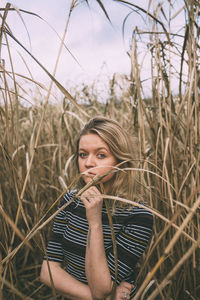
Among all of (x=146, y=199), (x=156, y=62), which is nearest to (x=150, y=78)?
(x=156, y=62)

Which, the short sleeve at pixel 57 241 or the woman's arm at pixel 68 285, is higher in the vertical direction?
the short sleeve at pixel 57 241

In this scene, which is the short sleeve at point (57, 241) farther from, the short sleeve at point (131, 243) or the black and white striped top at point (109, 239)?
the short sleeve at point (131, 243)

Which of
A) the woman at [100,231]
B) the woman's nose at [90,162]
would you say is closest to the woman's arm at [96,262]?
the woman at [100,231]

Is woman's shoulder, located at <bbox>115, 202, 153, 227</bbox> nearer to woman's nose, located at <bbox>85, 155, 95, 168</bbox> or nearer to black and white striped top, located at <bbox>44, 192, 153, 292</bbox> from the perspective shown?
black and white striped top, located at <bbox>44, 192, 153, 292</bbox>

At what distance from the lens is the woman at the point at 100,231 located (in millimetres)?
721

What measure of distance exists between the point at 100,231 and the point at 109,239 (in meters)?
0.16

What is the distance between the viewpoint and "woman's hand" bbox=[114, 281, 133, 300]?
767 millimetres

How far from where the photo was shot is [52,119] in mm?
1879

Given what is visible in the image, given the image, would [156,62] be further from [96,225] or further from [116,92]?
[116,92]

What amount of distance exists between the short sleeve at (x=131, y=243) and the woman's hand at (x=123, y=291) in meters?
0.02

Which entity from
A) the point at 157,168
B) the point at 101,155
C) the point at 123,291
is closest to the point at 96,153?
the point at 101,155

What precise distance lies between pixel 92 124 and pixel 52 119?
0.96 m

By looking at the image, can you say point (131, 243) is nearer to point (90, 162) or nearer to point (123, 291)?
point (123, 291)

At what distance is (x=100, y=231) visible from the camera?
28.4 inches
